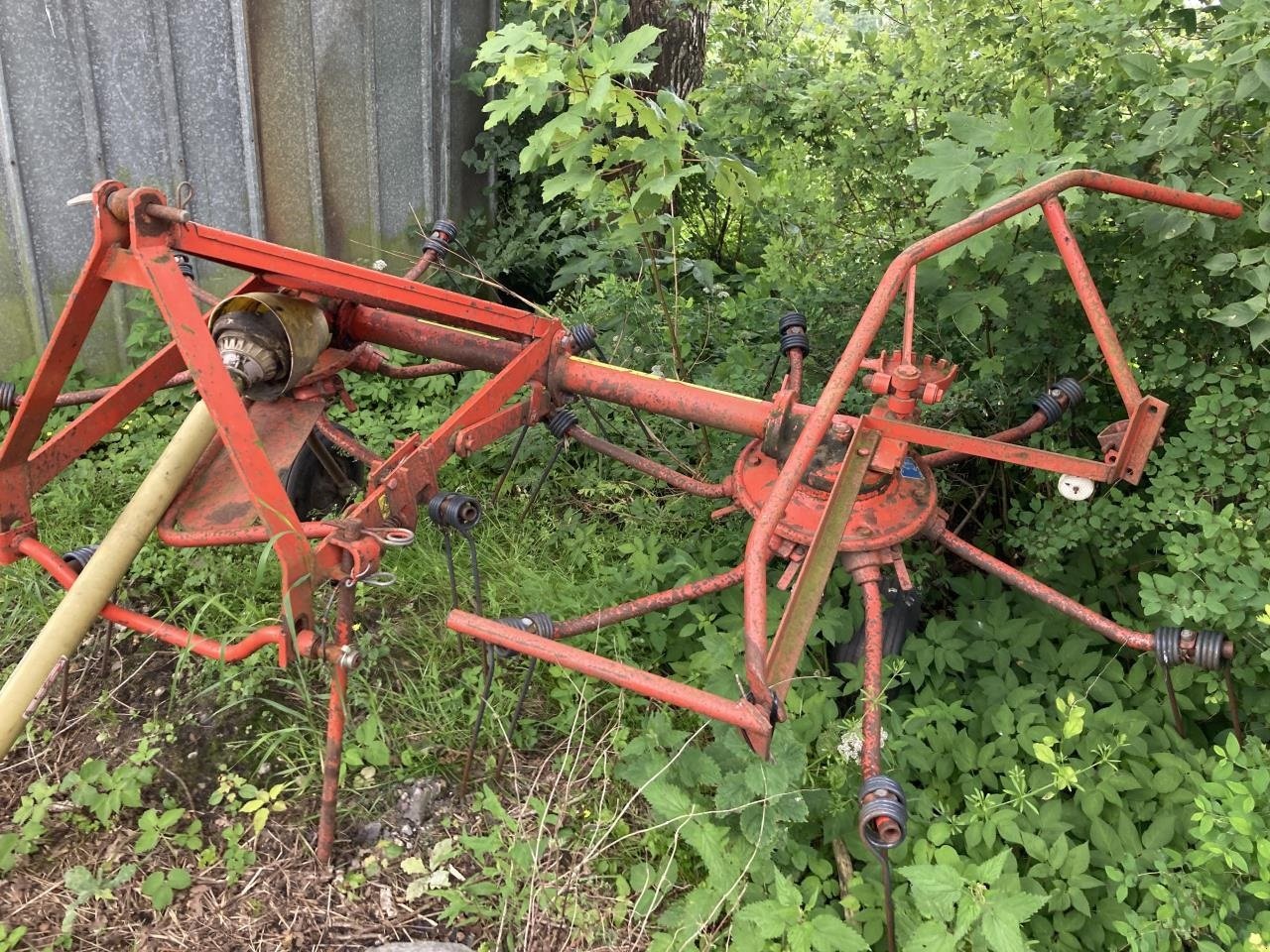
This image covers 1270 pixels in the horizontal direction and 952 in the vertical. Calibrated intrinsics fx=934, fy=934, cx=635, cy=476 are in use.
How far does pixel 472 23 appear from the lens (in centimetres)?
462

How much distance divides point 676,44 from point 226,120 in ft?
6.99

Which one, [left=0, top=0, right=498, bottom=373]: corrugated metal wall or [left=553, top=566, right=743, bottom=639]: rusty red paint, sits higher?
[left=0, top=0, right=498, bottom=373]: corrugated metal wall

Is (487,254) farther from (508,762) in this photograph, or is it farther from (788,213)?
(508,762)

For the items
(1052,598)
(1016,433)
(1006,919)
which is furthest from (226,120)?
(1006,919)

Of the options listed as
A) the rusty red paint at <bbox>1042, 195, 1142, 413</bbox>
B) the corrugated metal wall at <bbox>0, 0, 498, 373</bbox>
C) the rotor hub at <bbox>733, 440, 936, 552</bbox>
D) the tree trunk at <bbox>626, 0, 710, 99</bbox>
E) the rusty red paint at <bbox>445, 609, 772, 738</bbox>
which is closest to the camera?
the rusty red paint at <bbox>445, 609, 772, 738</bbox>

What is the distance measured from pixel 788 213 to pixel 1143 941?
2504 millimetres

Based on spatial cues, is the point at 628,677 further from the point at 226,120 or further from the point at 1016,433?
the point at 226,120

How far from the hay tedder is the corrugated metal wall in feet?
4.86

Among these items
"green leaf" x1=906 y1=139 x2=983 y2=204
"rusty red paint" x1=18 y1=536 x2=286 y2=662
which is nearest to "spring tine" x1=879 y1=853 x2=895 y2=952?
"rusty red paint" x1=18 y1=536 x2=286 y2=662

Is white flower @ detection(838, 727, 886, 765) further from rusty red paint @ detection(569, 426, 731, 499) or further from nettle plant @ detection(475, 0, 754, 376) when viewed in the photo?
nettle plant @ detection(475, 0, 754, 376)

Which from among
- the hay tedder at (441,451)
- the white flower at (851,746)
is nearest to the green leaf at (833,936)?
the hay tedder at (441,451)

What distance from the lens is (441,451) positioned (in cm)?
232

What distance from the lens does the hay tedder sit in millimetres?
1921

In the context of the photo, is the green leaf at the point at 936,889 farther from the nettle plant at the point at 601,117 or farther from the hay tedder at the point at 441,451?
the nettle plant at the point at 601,117
